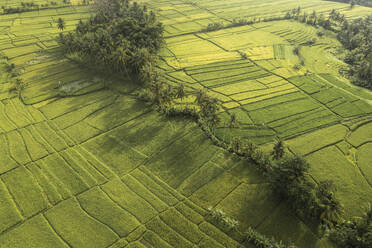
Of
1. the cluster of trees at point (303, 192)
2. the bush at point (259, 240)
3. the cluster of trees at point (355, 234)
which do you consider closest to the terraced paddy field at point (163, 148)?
the bush at point (259, 240)

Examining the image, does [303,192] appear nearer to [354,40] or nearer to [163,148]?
[163,148]

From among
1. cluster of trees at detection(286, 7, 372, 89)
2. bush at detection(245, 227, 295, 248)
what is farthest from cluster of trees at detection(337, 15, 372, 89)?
bush at detection(245, 227, 295, 248)

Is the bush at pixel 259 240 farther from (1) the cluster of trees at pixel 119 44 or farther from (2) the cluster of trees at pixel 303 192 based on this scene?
(1) the cluster of trees at pixel 119 44

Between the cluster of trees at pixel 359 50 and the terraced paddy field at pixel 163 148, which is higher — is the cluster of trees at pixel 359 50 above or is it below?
above

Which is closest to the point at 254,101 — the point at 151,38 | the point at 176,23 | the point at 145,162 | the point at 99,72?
the point at 145,162

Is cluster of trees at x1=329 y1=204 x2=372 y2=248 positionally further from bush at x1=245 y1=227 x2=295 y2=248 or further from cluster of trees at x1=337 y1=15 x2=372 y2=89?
cluster of trees at x1=337 y1=15 x2=372 y2=89
